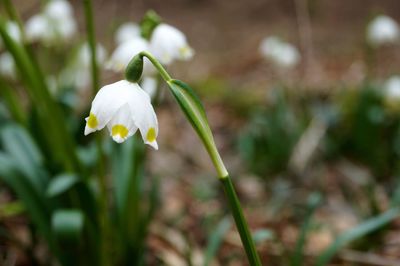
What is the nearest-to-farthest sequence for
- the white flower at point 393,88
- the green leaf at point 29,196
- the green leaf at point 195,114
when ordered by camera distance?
the green leaf at point 195,114, the green leaf at point 29,196, the white flower at point 393,88

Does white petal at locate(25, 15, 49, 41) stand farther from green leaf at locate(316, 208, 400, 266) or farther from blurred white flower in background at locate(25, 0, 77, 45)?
green leaf at locate(316, 208, 400, 266)

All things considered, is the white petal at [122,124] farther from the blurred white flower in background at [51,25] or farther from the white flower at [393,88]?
the white flower at [393,88]

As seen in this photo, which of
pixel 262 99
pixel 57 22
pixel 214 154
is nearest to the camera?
pixel 214 154

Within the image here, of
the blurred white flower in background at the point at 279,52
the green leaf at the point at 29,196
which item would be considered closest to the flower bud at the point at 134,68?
the green leaf at the point at 29,196

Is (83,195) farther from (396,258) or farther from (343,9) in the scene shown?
(343,9)

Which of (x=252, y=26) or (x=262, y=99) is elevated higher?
(x=252, y=26)

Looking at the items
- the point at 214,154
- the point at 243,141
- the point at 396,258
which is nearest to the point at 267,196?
the point at 243,141

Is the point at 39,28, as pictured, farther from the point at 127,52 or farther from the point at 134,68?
the point at 134,68
